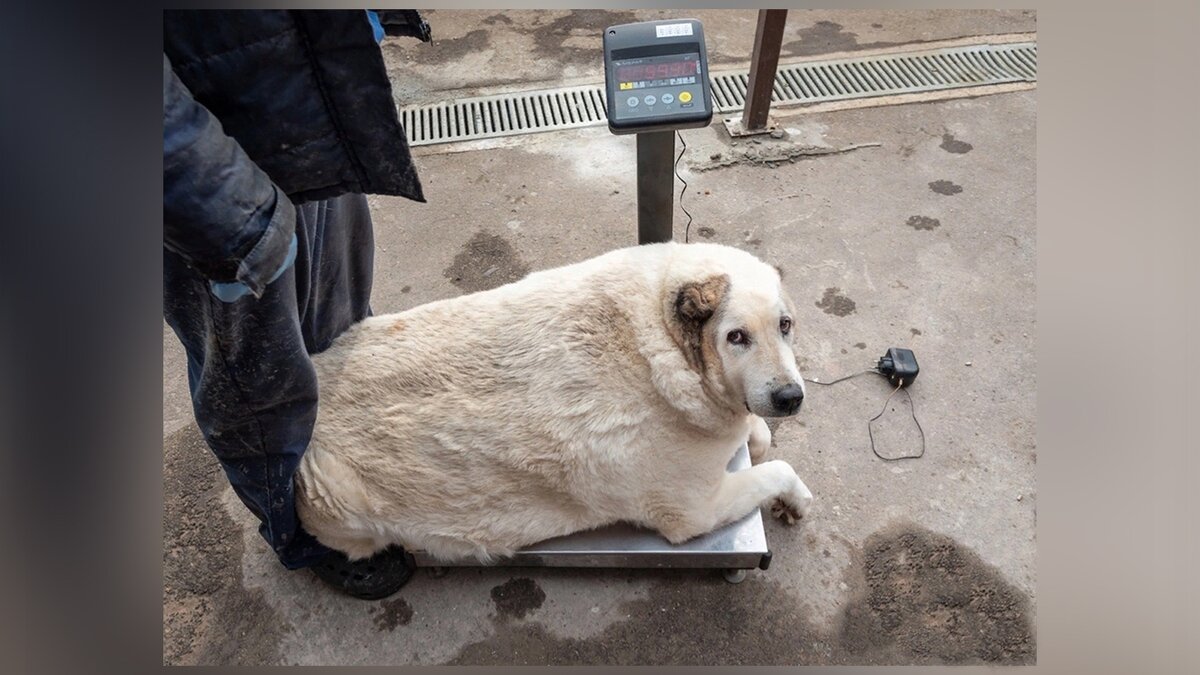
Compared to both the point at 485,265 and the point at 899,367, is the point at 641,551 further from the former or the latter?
the point at 485,265

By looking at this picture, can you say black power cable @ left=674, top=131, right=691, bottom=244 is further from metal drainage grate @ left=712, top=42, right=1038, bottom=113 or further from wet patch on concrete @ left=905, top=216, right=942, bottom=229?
wet patch on concrete @ left=905, top=216, right=942, bottom=229

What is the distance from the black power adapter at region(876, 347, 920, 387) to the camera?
9.88ft

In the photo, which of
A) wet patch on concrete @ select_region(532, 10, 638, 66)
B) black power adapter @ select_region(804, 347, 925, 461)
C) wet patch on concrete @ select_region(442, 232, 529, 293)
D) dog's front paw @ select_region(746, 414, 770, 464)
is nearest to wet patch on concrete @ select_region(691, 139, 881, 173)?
wet patch on concrete @ select_region(442, 232, 529, 293)

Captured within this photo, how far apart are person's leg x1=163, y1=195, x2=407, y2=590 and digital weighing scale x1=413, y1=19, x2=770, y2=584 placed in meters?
0.55

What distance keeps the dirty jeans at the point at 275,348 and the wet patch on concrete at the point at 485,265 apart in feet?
3.68

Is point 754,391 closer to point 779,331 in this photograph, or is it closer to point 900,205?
point 779,331

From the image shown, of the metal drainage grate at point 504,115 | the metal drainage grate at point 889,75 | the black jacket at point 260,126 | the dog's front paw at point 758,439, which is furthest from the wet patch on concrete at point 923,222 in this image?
the black jacket at point 260,126

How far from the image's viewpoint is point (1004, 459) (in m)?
2.79

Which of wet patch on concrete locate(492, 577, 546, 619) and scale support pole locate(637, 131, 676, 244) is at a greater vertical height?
scale support pole locate(637, 131, 676, 244)

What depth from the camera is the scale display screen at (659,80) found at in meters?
2.16

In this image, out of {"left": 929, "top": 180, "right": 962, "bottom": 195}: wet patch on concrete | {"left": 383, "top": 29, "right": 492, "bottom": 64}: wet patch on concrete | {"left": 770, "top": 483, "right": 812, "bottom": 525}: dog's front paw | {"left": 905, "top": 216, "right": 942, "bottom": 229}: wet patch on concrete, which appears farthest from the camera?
{"left": 383, "top": 29, "right": 492, "bottom": 64}: wet patch on concrete

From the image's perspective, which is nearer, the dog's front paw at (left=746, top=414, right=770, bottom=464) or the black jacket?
the black jacket
